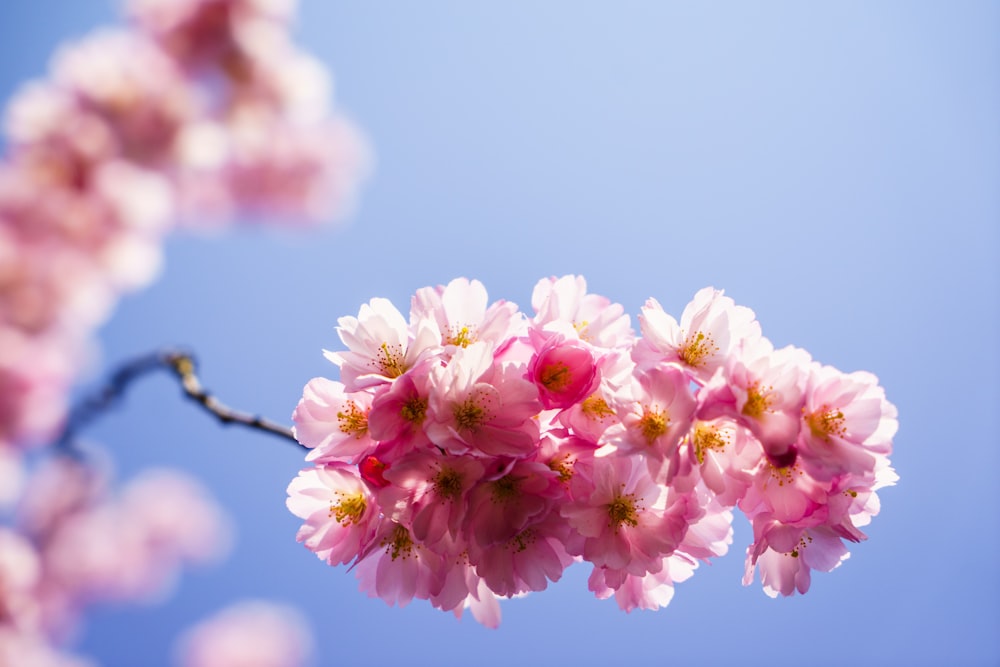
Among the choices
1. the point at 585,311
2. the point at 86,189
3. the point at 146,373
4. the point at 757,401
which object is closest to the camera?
the point at 757,401

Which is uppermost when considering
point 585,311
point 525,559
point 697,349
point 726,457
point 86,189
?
point 86,189

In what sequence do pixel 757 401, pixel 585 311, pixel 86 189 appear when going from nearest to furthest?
pixel 757 401 → pixel 585 311 → pixel 86 189

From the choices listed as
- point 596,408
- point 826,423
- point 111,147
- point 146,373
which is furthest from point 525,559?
point 111,147

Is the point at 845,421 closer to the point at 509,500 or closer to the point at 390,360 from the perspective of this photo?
the point at 509,500

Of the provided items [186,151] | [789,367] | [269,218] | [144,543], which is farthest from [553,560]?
[144,543]

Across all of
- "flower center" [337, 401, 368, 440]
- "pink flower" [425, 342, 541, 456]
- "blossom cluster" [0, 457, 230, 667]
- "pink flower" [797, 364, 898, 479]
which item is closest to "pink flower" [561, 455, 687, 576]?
"pink flower" [425, 342, 541, 456]

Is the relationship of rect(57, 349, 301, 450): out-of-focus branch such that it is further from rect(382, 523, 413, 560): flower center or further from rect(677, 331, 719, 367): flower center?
A: rect(677, 331, 719, 367): flower center

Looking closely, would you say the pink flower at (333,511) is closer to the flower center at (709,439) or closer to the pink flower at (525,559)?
the pink flower at (525,559)
